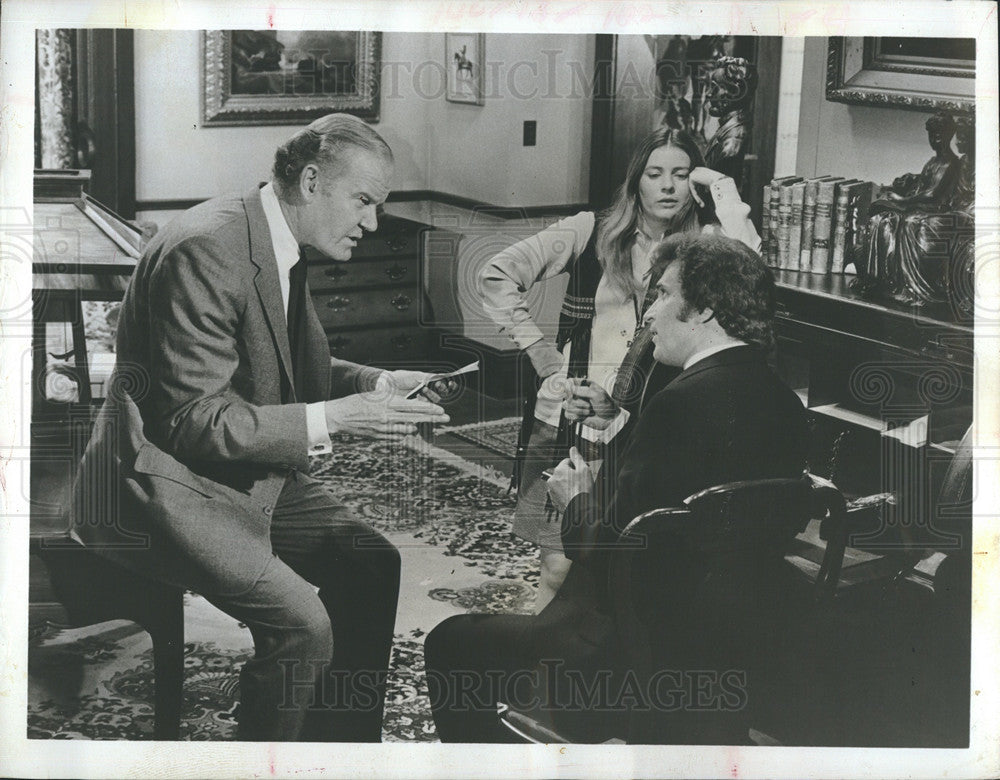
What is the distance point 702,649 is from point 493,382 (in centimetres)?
91

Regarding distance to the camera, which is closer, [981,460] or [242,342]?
[242,342]

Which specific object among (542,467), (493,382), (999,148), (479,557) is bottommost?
(479,557)

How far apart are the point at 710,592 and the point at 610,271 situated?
897 millimetres

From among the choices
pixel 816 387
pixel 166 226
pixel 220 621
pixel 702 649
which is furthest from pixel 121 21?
pixel 702 649

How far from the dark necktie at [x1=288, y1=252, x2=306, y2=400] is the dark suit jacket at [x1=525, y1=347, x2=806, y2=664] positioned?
2.64 feet

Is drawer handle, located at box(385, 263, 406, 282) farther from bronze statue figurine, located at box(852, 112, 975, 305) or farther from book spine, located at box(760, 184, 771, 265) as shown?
bronze statue figurine, located at box(852, 112, 975, 305)

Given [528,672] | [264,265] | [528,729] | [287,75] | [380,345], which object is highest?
[287,75]

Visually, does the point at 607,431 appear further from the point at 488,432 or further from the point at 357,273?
the point at 357,273

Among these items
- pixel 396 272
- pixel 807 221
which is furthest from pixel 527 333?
pixel 807 221

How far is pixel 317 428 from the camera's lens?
10.1ft

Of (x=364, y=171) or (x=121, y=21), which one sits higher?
(x=121, y=21)

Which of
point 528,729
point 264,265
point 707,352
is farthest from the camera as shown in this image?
point 528,729

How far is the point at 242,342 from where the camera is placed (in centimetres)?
300

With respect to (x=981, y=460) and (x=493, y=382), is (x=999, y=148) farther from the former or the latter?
(x=493, y=382)
